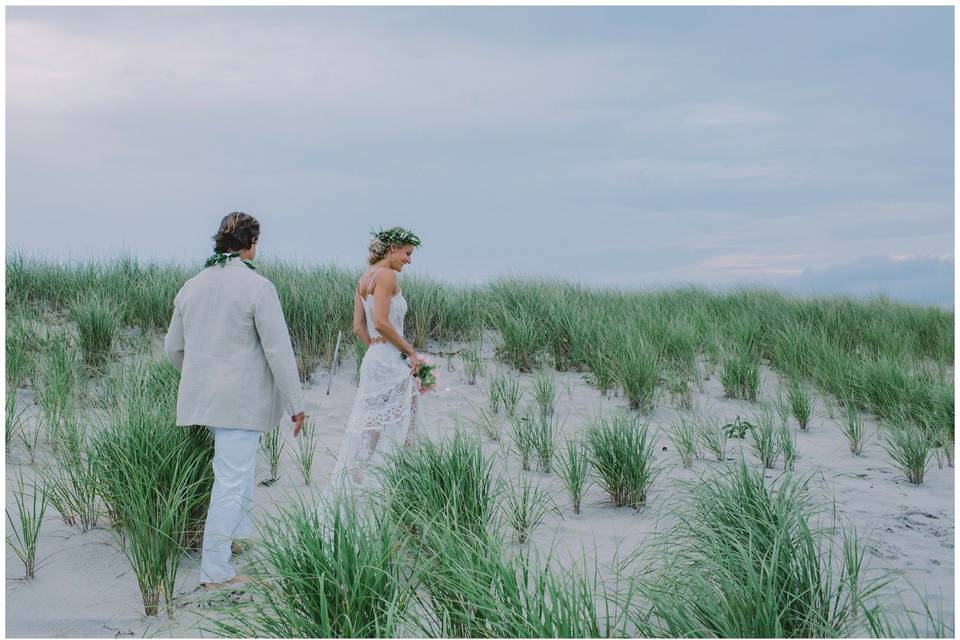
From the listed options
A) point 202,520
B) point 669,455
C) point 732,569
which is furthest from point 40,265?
point 732,569

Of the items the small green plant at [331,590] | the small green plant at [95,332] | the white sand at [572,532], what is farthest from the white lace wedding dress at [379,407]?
the small green plant at [95,332]

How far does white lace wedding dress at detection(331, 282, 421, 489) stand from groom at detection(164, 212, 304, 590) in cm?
107

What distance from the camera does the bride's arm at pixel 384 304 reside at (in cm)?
516

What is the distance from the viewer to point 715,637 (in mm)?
2914

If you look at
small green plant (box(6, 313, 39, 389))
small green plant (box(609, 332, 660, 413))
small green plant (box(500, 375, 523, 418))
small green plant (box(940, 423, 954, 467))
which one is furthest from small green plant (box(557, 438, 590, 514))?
small green plant (box(6, 313, 39, 389))

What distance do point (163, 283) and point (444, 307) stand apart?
3.86m

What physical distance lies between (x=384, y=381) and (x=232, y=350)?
1405 millimetres

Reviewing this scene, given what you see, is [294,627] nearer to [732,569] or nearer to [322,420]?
[732,569]

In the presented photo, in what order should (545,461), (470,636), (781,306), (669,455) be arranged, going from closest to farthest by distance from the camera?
(470,636) < (545,461) < (669,455) < (781,306)

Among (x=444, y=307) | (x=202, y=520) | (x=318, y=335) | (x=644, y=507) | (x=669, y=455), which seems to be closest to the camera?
(x=202, y=520)

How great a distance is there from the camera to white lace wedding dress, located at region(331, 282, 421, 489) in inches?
208

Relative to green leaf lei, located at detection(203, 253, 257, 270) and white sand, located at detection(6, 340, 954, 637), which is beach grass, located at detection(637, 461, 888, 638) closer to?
white sand, located at detection(6, 340, 954, 637)

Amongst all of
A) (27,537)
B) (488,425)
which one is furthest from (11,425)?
(488,425)

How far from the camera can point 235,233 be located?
13.8ft
